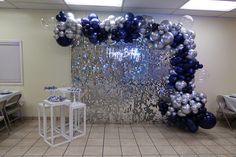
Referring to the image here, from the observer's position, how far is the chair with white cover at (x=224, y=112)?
14.4 ft

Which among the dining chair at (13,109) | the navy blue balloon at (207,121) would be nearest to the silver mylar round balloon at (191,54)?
the navy blue balloon at (207,121)

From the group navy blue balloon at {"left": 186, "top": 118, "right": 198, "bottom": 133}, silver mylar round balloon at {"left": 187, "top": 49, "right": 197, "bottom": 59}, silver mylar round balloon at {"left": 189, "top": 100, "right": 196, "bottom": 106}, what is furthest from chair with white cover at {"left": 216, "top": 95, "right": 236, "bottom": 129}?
silver mylar round balloon at {"left": 187, "top": 49, "right": 197, "bottom": 59}

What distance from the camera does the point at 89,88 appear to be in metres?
4.54

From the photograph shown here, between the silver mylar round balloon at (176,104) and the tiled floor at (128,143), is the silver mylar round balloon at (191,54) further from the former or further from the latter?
the tiled floor at (128,143)

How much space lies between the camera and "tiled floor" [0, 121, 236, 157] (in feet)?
10.4

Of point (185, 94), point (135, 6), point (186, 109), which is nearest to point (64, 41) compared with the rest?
point (135, 6)

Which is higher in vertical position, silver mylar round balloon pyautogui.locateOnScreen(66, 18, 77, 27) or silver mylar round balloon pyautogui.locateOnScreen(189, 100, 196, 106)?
silver mylar round balloon pyautogui.locateOnScreen(66, 18, 77, 27)

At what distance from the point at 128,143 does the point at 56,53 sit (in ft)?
8.08

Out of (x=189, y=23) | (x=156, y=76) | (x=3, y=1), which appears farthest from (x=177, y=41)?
(x=3, y=1)

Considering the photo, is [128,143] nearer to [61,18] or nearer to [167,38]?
[167,38]

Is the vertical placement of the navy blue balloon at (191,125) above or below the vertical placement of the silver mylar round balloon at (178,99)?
below

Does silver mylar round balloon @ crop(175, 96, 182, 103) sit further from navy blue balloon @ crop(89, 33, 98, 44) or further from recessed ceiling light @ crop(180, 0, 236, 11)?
navy blue balloon @ crop(89, 33, 98, 44)

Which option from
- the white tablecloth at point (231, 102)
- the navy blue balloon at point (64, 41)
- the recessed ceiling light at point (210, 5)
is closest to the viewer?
the recessed ceiling light at point (210, 5)

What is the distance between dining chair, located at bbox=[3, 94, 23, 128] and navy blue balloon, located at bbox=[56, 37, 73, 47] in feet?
4.44
